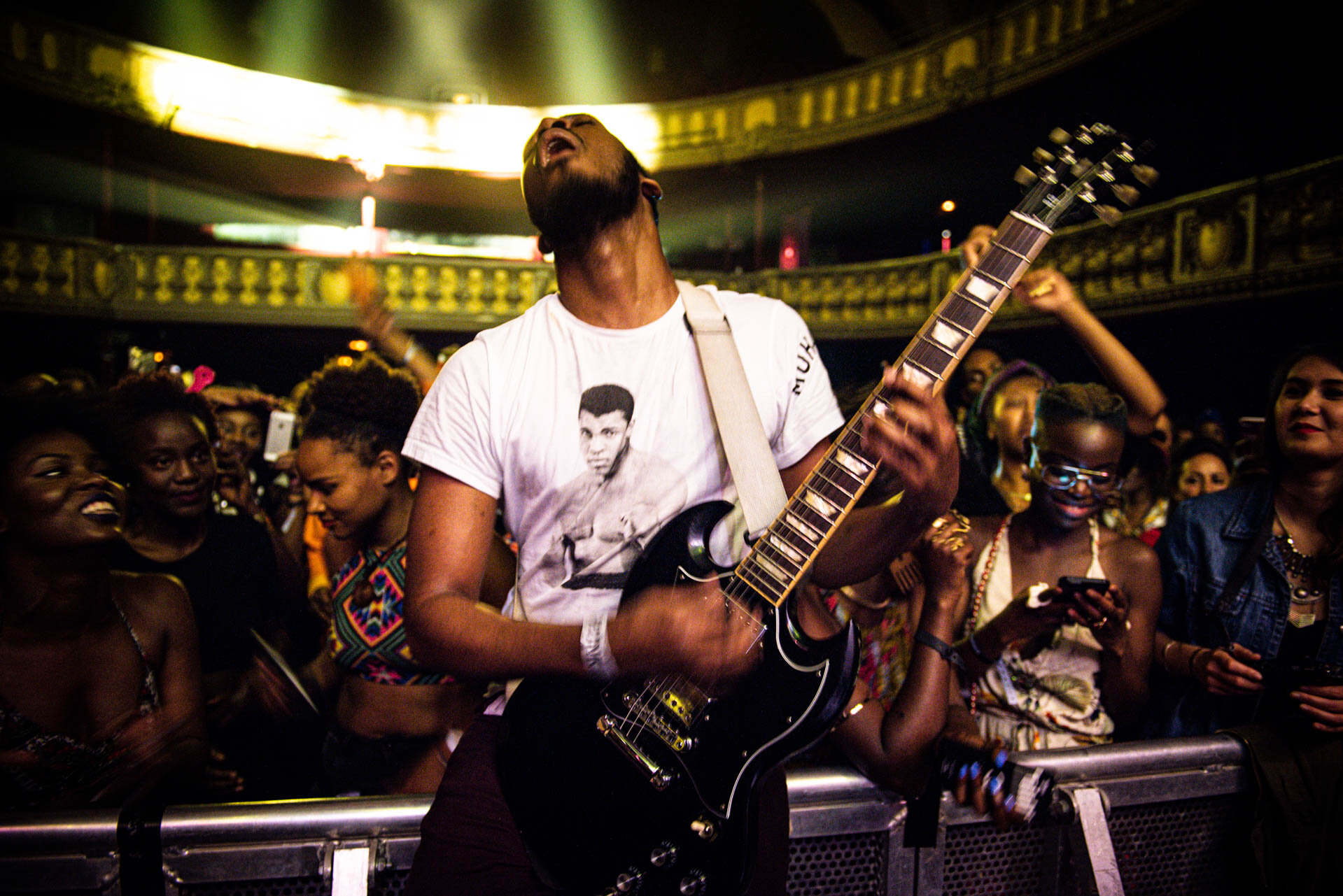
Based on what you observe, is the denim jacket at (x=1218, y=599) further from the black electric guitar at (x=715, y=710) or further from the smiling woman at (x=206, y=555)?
the smiling woman at (x=206, y=555)

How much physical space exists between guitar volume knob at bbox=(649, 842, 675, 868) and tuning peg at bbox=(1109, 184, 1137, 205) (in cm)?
134

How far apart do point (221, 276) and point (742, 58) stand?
38.4 feet

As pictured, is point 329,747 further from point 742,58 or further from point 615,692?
point 742,58

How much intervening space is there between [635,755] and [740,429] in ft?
1.94

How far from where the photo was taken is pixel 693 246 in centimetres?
1791

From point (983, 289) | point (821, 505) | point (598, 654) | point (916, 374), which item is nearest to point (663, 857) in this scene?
point (598, 654)

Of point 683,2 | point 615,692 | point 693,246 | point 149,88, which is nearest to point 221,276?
point 149,88

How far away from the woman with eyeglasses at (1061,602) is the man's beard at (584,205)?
1.39 metres

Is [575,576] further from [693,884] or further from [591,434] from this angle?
[693,884]

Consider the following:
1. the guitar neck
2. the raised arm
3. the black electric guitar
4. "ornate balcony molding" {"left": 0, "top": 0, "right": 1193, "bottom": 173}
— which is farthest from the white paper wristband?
"ornate balcony molding" {"left": 0, "top": 0, "right": 1193, "bottom": 173}

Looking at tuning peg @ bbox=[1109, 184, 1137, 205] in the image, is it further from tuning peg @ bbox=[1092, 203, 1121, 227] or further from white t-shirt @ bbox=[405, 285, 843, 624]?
white t-shirt @ bbox=[405, 285, 843, 624]

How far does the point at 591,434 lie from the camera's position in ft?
4.93

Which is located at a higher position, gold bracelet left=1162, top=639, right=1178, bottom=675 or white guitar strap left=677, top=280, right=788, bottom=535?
white guitar strap left=677, top=280, right=788, bottom=535

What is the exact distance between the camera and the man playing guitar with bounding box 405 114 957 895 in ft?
4.14
